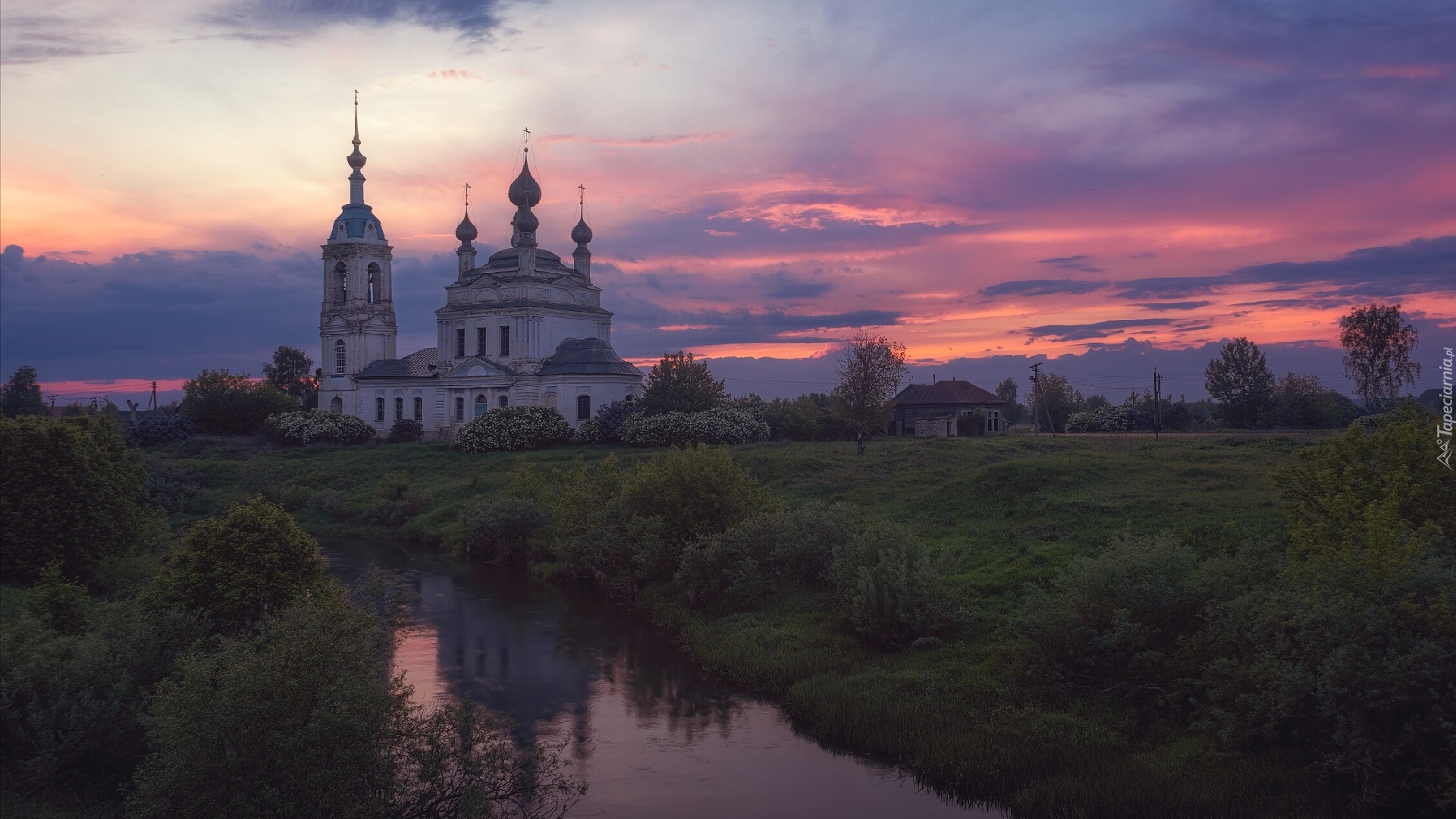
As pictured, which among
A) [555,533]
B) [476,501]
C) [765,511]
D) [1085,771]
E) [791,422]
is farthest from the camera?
[791,422]

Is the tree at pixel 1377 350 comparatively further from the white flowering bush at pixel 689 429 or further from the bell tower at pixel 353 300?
the bell tower at pixel 353 300

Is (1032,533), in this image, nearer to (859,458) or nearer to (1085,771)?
(1085,771)

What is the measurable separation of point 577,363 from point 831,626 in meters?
42.4

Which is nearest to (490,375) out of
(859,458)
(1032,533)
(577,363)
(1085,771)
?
(577,363)

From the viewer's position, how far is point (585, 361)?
204 feet

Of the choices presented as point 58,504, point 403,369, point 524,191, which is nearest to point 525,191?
point 524,191

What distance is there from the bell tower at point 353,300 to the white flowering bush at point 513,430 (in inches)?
653

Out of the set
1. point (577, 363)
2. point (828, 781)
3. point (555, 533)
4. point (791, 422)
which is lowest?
point (828, 781)

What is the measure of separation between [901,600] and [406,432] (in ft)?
172

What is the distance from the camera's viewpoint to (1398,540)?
13352mm

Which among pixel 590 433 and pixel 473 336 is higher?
pixel 473 336

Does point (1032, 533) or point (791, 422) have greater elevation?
point (791, 422)

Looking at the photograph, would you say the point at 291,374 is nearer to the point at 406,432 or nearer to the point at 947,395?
the point at 406,432

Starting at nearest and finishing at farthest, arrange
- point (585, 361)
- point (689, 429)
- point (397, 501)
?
point (397, 501), point (689, 429), point (585, 361)
